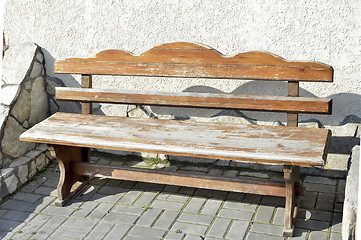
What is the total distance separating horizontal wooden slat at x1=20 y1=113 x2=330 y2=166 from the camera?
12.0 ft

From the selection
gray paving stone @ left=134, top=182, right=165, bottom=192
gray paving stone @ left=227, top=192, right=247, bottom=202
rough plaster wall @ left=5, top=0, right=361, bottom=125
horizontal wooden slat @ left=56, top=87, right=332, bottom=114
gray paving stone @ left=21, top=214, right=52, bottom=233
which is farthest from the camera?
gray paving stone @ left=134, top=182, right=165, bottom=192

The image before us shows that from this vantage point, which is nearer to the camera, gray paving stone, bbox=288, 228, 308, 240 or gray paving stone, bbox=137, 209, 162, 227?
gray paving stone, bbox=288, 228, 308, 240

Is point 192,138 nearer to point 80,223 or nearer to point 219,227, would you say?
point 219,227

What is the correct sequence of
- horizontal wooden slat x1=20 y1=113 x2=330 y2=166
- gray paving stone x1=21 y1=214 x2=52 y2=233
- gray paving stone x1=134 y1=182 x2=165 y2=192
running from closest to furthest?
horizontal wooden slat x1=20 y1=113 x2=330 y2=166
gray paving stone x1=21 y1=214 x2=52 y2=233
gray paving stone x1=134 y1=182 x2=165 y2=192

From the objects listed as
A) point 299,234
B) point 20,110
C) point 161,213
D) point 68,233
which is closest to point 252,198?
point 299,234

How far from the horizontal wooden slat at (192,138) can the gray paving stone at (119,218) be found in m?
0.55

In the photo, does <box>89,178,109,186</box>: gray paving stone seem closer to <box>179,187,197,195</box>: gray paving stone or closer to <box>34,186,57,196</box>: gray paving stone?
<box>34,186,57,196</box>: gray paving stone

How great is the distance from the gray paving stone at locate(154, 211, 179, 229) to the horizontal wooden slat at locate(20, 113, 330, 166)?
0.56 meters

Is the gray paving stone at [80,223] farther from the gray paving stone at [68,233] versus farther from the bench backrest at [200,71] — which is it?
the bench backrest at [200,71]

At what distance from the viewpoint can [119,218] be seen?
4.12 meters

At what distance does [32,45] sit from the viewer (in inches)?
207

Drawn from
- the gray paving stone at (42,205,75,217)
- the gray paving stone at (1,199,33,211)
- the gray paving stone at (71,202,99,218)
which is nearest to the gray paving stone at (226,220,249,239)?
the gray paving stone at (71,202,99,218)

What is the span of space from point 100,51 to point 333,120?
2.07 m

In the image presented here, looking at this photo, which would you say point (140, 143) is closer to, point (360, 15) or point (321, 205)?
point (321, 205)
